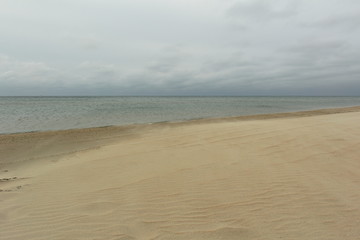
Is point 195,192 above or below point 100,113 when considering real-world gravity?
below

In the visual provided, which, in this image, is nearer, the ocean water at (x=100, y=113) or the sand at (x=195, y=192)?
the sand at (x=195, y=192)

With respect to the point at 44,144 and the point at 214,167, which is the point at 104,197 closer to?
the point at 214,167

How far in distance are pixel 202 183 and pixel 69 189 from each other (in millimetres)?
2483

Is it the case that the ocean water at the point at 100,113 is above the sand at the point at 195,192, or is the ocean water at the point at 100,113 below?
above

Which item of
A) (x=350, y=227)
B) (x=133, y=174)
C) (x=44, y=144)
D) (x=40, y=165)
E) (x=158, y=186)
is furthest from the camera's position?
(x=44, y=144)

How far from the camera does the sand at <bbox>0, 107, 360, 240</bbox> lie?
2766 mm

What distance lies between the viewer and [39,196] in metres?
3.88

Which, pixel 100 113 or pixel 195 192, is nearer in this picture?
pixel 195 192

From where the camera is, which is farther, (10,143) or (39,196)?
(10,143)

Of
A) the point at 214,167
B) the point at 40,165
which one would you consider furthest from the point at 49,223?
the point at 40,165

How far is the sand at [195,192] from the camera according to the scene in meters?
2.77

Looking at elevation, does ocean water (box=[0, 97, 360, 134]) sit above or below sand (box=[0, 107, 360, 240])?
above

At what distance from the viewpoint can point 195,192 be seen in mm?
3707

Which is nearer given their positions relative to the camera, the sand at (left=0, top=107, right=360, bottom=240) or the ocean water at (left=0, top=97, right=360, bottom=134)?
the sand at (left=0, top=107, right=360, bottom=240)
